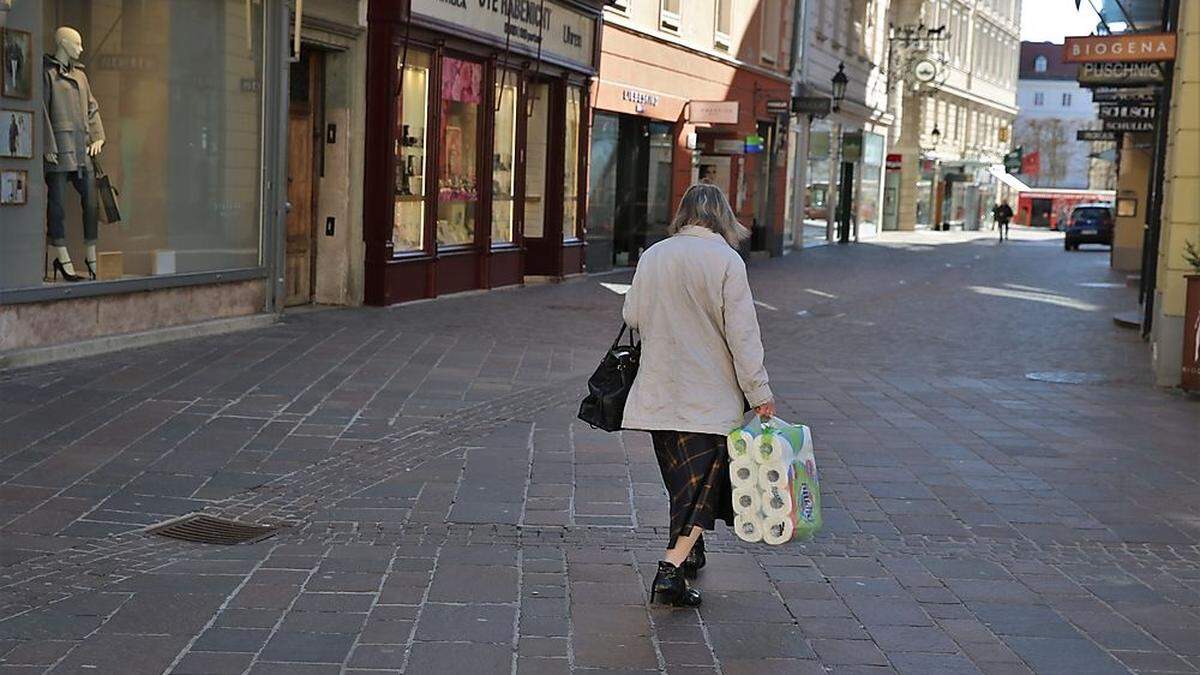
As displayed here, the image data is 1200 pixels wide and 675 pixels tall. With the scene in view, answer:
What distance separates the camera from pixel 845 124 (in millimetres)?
45188

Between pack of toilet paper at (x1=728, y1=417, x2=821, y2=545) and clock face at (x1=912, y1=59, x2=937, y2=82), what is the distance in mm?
48235

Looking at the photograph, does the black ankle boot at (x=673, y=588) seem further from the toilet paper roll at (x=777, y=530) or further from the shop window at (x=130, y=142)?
the shop window at (x=130, y=142)

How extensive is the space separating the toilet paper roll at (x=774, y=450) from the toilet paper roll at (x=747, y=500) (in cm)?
13

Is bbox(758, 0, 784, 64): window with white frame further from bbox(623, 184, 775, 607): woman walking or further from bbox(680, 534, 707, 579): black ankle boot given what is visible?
bbox(623, 184, 775, 607): woman walking

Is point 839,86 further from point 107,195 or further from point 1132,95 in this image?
point 107,195

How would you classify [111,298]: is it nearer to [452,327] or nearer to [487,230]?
[452,327]

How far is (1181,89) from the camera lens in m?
13.4

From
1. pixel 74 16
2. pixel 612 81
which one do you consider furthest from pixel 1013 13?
pixel 74 16

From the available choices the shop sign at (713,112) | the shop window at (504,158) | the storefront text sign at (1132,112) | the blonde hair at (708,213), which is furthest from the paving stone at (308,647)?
the shop sign at (713,112)

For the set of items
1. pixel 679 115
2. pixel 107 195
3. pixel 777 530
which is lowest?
pixel 777 530

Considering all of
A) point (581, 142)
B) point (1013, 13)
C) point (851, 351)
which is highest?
point (1013, 13)

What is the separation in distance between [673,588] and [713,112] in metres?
22.4

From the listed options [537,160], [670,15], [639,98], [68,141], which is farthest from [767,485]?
[670,15]

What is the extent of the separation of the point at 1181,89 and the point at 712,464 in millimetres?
9100
